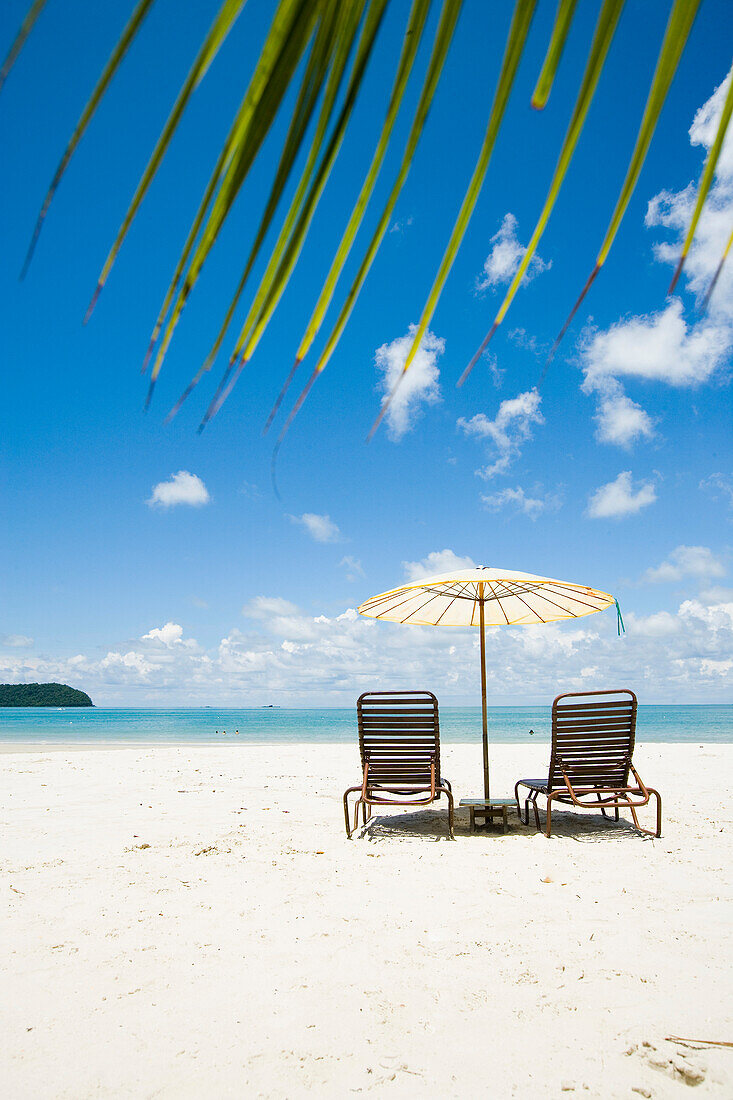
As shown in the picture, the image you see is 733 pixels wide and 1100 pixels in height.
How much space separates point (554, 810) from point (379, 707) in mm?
2450

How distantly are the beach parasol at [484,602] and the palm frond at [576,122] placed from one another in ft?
18.1

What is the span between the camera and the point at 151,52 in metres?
0.79

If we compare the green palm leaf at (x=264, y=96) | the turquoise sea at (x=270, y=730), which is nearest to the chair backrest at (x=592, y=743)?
the green palm leaf at (x=264, y=96)

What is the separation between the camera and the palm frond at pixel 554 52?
1.53 feet

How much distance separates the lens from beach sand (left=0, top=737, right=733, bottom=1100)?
2.45 m

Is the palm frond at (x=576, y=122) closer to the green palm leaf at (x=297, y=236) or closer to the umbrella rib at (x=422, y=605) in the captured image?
the green palm leaf at (x=297, y=236)

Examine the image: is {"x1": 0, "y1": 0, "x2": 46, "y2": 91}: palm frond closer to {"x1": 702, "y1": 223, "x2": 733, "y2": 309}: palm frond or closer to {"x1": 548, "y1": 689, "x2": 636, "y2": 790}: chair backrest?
{"x1": 702, "y1": 223, "x2": 733, "y2": 309}: palm frond

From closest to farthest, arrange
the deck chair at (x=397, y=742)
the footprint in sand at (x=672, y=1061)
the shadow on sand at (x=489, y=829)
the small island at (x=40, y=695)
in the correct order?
the footprint in sand at (x=672, y=1061) → the shadow on sand at (x=489, y=829) → the deck chair at (x=397, y=742) → the small island at (x=40, y=695)

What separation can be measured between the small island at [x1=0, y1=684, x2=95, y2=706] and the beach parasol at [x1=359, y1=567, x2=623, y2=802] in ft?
412

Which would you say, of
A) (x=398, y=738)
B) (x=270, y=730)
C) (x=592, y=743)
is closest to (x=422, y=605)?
(x=398, y=738)

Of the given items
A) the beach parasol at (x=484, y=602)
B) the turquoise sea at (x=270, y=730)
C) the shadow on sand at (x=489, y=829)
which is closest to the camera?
the shadow on sand at (x=489, y=829)

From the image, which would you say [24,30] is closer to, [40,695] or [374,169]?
[374,169]

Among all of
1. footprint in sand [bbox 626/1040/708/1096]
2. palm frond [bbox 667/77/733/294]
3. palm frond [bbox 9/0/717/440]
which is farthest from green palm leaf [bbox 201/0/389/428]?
footprint in sand [bbox 626/1040/708/1096]

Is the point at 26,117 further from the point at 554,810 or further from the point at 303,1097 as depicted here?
the point at 554,810
